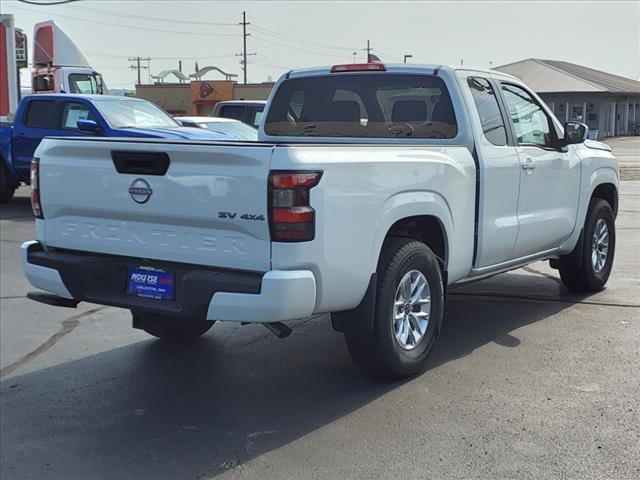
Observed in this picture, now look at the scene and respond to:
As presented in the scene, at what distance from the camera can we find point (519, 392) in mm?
4582

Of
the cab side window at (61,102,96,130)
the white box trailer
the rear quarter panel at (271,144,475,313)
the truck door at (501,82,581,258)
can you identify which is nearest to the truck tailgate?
the rear quarter panel at (271,144,475,313)

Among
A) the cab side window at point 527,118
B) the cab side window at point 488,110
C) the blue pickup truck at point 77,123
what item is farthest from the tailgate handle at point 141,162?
the blue pickup truck at point 77,123

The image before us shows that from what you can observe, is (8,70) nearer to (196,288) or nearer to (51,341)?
(51,341)

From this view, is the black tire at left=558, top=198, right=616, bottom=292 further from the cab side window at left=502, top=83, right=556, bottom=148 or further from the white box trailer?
the white box trailer

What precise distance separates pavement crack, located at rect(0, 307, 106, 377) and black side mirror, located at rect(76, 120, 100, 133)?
578 cm

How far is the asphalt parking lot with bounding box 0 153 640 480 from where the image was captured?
3.79 meters

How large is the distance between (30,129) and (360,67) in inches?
371

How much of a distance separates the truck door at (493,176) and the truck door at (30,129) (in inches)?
378

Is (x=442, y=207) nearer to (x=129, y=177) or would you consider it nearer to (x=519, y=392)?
(x=519, y=392)

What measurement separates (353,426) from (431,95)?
254 cm

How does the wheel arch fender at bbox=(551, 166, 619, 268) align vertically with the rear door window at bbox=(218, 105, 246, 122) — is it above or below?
below

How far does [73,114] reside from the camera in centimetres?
1287

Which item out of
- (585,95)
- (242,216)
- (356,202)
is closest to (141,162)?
(242,216)

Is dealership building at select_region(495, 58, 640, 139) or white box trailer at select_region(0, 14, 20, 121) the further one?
dealership building at select_region(495, 58, 640, 139)
